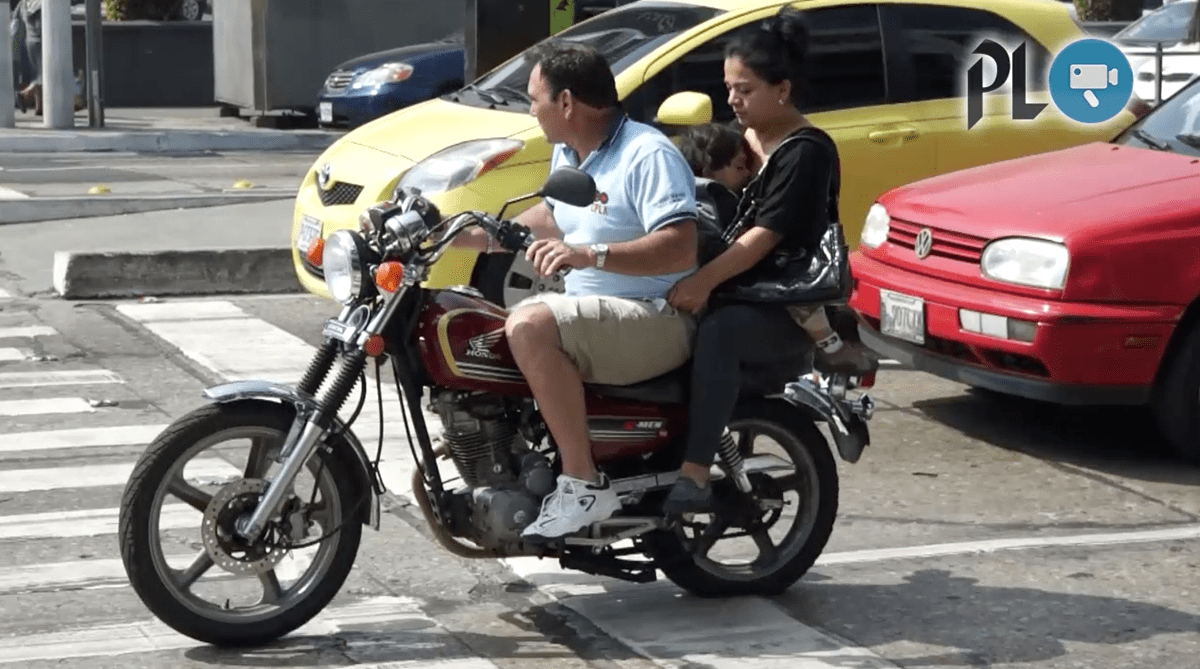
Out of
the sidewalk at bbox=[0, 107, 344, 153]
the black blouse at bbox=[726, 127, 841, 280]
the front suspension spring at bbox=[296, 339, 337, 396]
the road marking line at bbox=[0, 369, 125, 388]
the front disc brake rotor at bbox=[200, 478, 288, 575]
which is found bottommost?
the sidewalk at bbox=[0, 107, 344, 153]

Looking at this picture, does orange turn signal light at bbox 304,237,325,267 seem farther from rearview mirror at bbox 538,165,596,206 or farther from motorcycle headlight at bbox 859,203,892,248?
motorcycle headlight at bbox 859,203,892,248

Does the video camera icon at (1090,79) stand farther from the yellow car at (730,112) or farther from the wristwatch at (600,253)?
the wristwatch at (600,253)

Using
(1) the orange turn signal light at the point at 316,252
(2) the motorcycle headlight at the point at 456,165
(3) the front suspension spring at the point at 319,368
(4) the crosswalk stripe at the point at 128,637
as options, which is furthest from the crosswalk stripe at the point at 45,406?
(3) the front suspension spring at the point at 319,368

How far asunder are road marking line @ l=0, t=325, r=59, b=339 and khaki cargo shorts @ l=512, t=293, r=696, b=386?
5.35 meters

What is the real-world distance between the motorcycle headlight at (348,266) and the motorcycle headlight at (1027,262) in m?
3.03

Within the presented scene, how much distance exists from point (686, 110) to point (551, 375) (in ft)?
11.7

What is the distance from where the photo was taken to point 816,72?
9.67 metres

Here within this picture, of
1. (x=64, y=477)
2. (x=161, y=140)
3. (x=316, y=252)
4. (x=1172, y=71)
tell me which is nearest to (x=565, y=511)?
(x=316, y=252)

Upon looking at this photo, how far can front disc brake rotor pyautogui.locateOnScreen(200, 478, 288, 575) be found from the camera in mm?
5184

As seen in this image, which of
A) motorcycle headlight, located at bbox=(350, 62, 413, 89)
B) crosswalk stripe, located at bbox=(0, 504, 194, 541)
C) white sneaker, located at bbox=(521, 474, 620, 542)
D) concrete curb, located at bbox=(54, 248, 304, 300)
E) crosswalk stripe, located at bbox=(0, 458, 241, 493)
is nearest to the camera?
white sneaker, located at bbox=(521, 474, 620, 542)

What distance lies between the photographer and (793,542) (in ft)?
19.0

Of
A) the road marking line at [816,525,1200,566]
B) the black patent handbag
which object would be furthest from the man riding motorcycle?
the road marking line at [816,525,1200,566]

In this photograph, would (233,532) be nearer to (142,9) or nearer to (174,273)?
(174,273)

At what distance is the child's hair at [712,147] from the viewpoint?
6.18m
